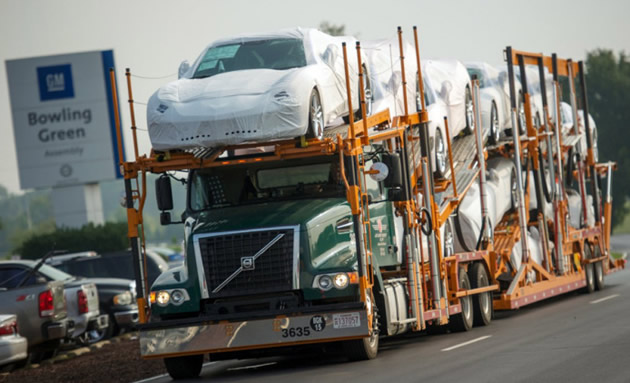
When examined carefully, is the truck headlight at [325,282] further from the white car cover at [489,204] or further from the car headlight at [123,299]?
the car headlight at [123,299]

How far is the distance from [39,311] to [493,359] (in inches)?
291

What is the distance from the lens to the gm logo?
46844mm

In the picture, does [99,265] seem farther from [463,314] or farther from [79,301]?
[463,314]

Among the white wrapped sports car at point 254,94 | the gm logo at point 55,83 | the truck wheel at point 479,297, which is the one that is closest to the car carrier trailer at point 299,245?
the white wrapped sports car at point 254,94

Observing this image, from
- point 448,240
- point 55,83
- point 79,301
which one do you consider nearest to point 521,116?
point 448,240

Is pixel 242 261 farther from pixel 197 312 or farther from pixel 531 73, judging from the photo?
pixel 531 73

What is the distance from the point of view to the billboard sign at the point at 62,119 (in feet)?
153

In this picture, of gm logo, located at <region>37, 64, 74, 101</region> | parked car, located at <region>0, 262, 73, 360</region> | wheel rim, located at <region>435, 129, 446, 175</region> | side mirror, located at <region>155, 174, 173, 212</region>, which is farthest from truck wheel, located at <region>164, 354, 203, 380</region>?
gm logo, located at <region>37, 64, 74, 101</region>

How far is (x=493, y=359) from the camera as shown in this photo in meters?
12.8

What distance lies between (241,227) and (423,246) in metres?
3.20

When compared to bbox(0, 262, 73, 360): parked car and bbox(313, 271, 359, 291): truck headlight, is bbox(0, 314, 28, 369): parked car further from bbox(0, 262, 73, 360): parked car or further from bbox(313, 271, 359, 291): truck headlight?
bbox(313, 271, 359, 291): truck headlight

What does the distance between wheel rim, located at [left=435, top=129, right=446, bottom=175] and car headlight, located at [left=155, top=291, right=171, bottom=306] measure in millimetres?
4860

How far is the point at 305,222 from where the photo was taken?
1322cm

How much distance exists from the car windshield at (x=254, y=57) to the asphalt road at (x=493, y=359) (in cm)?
361
